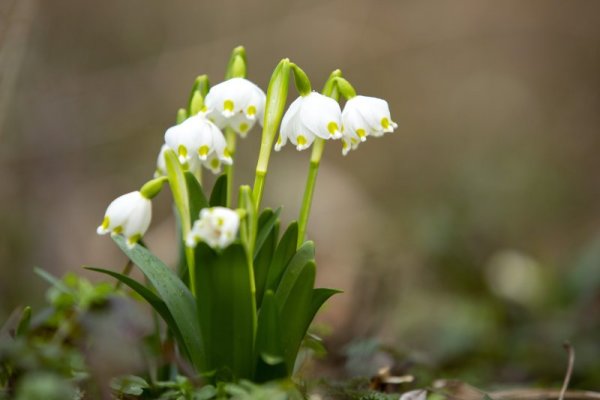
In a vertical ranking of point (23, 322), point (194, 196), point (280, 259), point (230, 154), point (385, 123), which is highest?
point (385, 123)

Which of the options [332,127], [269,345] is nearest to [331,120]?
[332,127]

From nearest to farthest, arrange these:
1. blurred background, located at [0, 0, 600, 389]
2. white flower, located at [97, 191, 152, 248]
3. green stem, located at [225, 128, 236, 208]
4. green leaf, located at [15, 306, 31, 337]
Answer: white flower, located at [97, 191, 152, 248], green leaf, located at [15, 306, 31, 337], green stem, located at [225, 128, 236, 208], blurred background, located at [0, 0, 600, 389]

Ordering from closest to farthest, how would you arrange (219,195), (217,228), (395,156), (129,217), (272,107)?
(217,228)
(129,217)
(272,107)
(219,195)
(395,156)

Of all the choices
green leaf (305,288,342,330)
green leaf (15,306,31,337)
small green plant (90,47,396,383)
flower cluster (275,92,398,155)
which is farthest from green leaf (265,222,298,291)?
green leaf (15,306,31,337)

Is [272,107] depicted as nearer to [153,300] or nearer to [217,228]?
[217,228]

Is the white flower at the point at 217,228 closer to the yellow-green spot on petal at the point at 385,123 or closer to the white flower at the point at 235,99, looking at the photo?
Answer: the white flower at the point at 235,99

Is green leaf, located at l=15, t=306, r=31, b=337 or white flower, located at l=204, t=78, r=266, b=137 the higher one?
white flower, located at l=204, t=78, r=266, b=137

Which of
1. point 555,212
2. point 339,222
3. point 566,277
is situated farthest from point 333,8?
point 566,277

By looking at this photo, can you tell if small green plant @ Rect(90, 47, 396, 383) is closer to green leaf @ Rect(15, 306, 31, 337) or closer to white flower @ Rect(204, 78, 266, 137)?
white flower @ Rect(204, 78, 266, 137)
